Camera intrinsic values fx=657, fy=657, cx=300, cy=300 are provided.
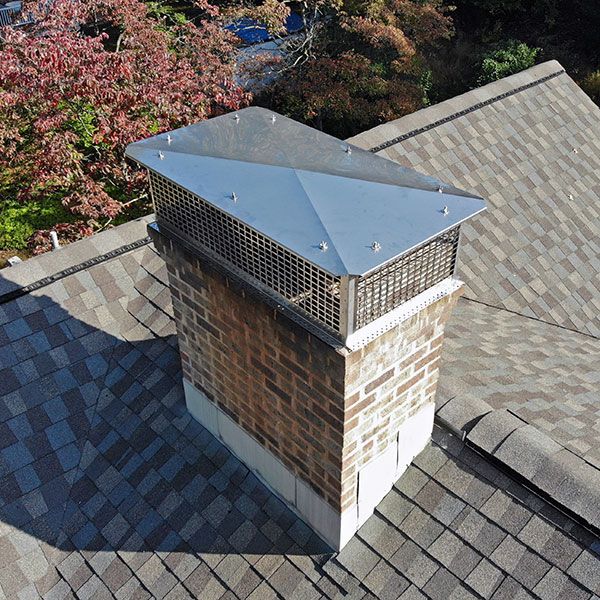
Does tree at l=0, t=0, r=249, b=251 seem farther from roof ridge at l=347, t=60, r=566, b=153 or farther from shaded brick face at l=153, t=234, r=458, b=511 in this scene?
shaded brick face at l=153, t=234, r=458, b=511

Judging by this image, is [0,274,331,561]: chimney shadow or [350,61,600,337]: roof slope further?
[350,61,600,337]: roof slope

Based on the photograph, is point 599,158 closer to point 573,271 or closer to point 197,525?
point 573,271

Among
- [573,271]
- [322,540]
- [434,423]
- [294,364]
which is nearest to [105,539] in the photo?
[322,540]

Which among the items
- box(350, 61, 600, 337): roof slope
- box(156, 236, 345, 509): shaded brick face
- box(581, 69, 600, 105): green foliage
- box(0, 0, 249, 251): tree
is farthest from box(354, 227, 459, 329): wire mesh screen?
box(581, 69, 600, 105): green foliage

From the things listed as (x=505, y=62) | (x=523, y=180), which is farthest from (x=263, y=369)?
(x=505, y=62)

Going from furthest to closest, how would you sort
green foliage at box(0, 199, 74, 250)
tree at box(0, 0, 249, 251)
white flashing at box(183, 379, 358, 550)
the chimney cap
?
green foliage at box(0, 199, 74, 250) < tree at box(0, 0, 249, 251) < white flashing at box(183, 379, 358, 550) < the chimney cap

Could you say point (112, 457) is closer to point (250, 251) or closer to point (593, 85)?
point (250, 251)
